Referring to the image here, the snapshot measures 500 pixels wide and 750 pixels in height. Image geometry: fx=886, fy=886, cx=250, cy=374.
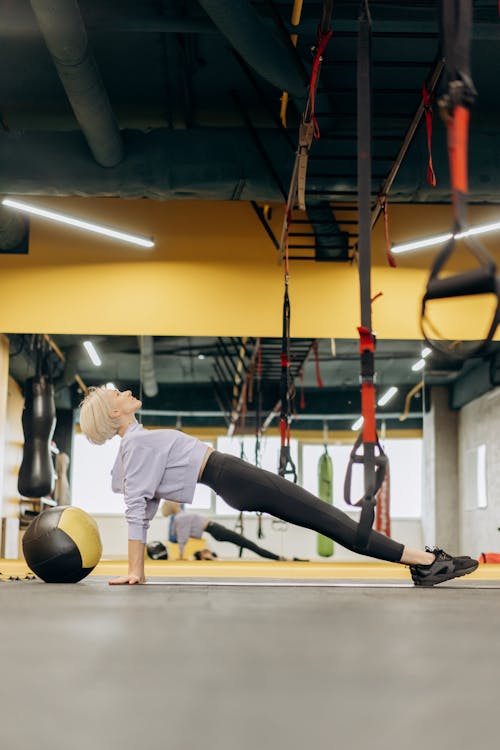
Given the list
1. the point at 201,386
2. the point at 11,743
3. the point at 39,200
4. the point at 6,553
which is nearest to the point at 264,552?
the point at 201,386

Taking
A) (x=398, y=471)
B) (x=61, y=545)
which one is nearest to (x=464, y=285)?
(x=61, y=545)

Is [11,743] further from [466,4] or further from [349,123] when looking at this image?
[349,123]

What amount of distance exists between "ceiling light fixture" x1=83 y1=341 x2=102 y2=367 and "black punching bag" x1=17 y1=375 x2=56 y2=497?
1.41ft

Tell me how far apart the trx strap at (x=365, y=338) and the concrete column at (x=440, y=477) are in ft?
16.1

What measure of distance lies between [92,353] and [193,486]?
4069mm

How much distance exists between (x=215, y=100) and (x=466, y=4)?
5.29 m

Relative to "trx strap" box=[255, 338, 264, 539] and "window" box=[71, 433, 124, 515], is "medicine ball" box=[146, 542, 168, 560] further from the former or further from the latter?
"trx strap" box=[255, 338, 264, 539]

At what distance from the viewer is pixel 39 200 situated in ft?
24.0

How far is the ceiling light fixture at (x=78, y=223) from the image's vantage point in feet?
22.2

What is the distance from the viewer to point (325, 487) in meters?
7.44

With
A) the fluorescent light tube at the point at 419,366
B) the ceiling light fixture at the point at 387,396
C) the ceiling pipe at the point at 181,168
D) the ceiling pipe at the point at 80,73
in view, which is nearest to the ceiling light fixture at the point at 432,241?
the ceiling pipe at the point at 181,168

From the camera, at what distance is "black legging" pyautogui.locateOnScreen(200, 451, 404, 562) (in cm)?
A: 344

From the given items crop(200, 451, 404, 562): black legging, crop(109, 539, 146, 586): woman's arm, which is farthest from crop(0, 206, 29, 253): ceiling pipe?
crop(200, 451, 404, 562): black legging

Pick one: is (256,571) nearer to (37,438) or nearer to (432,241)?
(37,438)
